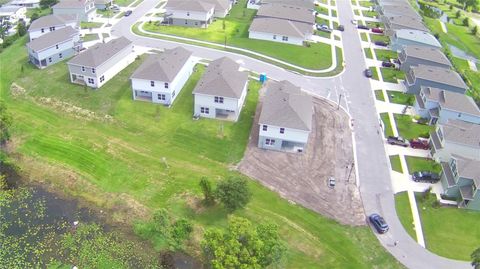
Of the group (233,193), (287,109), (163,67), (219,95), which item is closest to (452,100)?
(287,109)

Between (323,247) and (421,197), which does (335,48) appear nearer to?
(421,197)

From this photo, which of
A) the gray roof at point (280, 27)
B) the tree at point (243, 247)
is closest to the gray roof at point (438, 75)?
the gray roof at point (280, 27)

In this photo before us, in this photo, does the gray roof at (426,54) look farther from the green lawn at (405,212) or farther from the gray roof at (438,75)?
the green lawn at (405,212)

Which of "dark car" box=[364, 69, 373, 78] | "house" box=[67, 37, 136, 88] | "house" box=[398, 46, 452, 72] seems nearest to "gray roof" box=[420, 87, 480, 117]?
"dark car" box=[364, 69, 373, 78]

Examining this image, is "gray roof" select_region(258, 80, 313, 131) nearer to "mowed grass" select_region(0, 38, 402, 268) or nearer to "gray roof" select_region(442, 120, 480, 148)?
"mowed grass" select_region(0, 38, 402, 268)

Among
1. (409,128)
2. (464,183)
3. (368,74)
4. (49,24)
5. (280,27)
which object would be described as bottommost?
(409,128)

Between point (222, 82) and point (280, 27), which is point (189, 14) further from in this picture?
point (222, 82)
